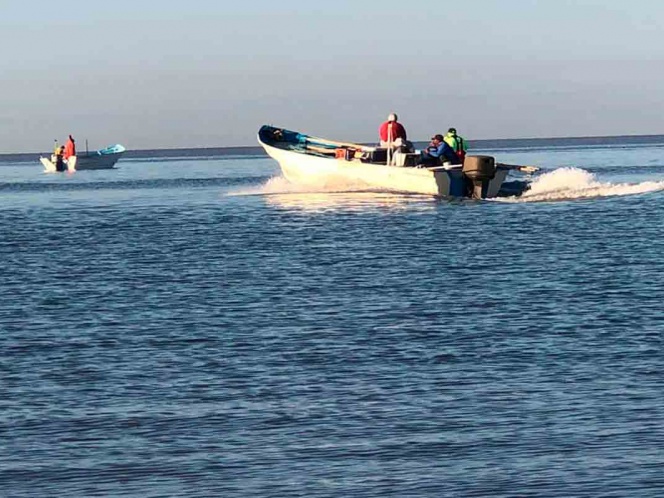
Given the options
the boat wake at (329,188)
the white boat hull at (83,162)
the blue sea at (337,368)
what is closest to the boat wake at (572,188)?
the boat wake at (329,188)

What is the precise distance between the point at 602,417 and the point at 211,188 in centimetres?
5548

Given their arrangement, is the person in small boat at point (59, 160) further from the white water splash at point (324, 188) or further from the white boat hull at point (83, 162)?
the white water splash at point (324, 188)

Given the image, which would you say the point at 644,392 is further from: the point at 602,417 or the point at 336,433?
the point at 336,433

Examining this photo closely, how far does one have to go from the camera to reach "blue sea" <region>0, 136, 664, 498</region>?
10859mm

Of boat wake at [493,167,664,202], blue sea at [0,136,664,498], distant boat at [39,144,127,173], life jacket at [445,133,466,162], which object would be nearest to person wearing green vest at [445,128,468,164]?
life jacket at [445,133,466,162]

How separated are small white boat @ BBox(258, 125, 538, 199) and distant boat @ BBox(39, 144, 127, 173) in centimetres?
5028

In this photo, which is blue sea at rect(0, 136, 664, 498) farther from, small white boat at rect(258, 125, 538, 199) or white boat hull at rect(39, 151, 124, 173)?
white boat hull at rect(39, 151, 124, 173)

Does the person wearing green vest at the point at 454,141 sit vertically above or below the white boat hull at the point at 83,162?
above

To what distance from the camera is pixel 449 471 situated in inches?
423

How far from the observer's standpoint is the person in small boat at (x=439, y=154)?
130ft

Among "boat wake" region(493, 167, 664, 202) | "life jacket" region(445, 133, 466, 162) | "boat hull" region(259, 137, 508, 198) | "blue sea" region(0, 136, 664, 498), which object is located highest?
"life jacket" region(445, 133, 466, 162)

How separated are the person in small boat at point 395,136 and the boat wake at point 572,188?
221 inches

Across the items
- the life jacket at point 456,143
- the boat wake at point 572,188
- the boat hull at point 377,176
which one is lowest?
the boat wake at point 572,188

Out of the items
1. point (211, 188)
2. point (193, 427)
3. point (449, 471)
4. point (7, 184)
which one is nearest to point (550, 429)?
point (449, 471)
